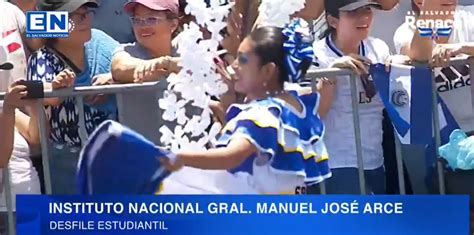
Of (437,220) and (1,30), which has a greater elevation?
(1,30)

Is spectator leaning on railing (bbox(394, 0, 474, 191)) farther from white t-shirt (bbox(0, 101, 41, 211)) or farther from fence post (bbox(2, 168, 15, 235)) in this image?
fence post (bbox(2, 168, 15, 235))

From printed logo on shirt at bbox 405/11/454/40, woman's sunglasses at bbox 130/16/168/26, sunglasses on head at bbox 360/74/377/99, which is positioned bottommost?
sunglasses on head at bbox 360/74/377/99

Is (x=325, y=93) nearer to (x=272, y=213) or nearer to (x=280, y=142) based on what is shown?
(x=280, y=142)

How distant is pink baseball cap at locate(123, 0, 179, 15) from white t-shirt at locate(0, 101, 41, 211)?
0.68m

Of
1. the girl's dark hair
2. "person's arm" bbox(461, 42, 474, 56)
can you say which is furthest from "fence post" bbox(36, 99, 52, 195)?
"person's arm" bbox(461, 42, 474, 56)

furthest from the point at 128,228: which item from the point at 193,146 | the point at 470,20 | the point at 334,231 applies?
the point at 470,20

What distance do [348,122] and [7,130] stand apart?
135 centimetres

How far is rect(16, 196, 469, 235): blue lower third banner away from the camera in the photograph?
383 cm

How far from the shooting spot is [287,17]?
3754 mm

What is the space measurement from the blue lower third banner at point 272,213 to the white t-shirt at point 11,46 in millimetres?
491

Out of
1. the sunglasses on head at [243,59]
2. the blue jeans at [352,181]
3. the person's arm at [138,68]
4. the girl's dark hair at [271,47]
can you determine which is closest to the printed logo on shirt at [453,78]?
the blue jeans at [352,181]

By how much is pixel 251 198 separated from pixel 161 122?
1.50 ft

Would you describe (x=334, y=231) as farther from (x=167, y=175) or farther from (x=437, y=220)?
(x=167, y=175)

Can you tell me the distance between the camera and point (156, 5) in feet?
12.6
